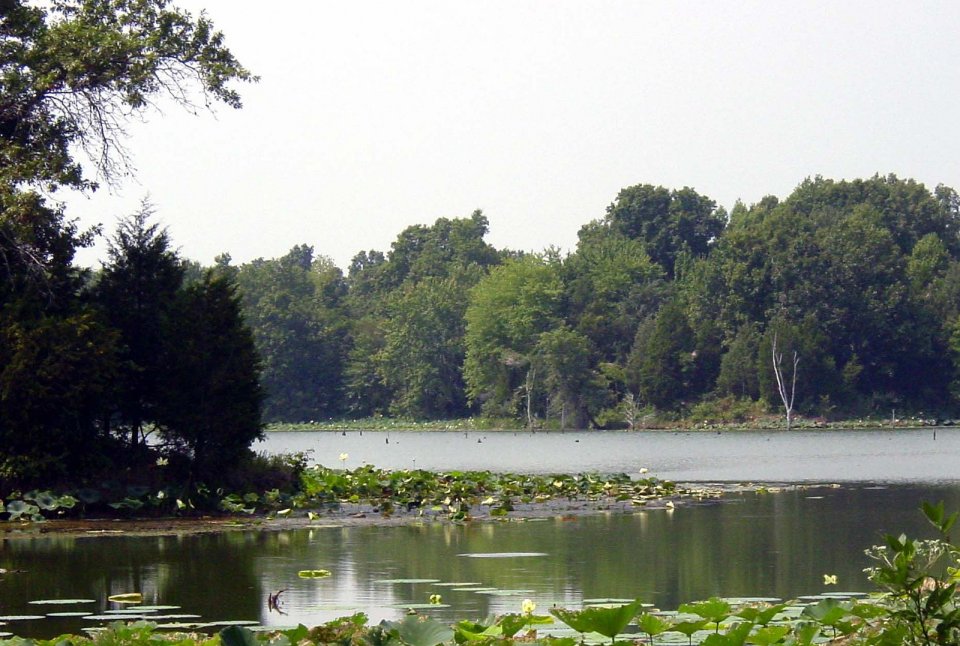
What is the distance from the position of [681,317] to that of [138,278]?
8304 cm

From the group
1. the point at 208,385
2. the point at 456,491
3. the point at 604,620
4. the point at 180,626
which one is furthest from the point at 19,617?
the point at 456,491

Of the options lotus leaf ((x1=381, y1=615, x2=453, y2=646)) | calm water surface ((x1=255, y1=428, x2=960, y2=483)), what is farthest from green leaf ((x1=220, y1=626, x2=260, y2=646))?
calm water surface ((x1=255, y1=428, x2=960, y2=483))

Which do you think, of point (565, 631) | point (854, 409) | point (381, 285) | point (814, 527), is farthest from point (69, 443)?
point (381, 285)

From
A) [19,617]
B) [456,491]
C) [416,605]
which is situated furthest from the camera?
[456,491]

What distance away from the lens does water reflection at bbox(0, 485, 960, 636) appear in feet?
49.4

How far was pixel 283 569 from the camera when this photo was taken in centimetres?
1808

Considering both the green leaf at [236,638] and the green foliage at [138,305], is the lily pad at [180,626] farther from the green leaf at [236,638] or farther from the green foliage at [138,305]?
Answer: the green foliage at [138,305]

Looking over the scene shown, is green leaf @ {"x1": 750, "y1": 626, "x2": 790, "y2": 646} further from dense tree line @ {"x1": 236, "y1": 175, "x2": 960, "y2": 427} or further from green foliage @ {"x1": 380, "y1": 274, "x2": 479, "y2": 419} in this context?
green foliage @ {"x1": 380, "y1": 274, "x2": 479, "y2": 419}

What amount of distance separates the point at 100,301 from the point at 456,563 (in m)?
11.3

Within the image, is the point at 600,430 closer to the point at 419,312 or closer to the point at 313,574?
the point at 419,312

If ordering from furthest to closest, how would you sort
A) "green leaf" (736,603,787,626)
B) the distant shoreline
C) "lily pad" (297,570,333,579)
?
the distant shoreline → "lily pad" (297,570,333,579) → "green leaf" (736,603,787,626)

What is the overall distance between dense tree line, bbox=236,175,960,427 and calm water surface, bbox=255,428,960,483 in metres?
9.83

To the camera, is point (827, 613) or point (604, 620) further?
point (827, 613)

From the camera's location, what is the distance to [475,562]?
18562 mm
